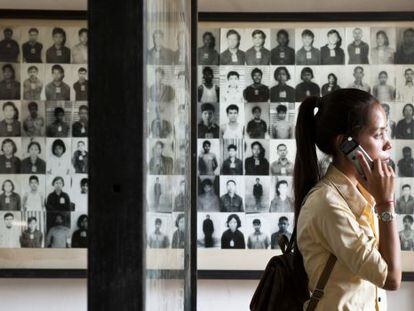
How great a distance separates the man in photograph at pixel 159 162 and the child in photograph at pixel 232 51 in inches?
102

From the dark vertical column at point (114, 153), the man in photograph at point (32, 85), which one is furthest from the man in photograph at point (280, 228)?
the dark vertical column at point (114, 153)

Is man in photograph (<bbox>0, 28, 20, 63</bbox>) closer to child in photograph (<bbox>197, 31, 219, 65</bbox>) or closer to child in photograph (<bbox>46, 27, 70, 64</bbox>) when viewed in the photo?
child in photograph (<bbox>46, 27, 70, 64</bbox>)

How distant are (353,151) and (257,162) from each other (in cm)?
221

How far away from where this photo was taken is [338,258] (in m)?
1.89

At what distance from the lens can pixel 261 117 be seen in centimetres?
420

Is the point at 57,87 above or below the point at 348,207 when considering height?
above

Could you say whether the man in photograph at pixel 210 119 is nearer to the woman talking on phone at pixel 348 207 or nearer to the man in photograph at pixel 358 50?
the man in photograph at pixel 358 50

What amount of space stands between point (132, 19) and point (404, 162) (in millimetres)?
3556

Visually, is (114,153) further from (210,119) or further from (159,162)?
(210,119)

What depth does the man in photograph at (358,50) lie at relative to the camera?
164 inches

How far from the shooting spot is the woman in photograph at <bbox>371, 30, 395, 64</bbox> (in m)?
4.16

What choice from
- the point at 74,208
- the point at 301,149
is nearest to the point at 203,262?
the point at 74,208

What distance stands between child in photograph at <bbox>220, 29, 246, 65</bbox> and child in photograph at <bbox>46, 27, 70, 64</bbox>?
2.88 feet

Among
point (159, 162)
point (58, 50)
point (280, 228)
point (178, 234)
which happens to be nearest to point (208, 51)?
point (58, 50)
